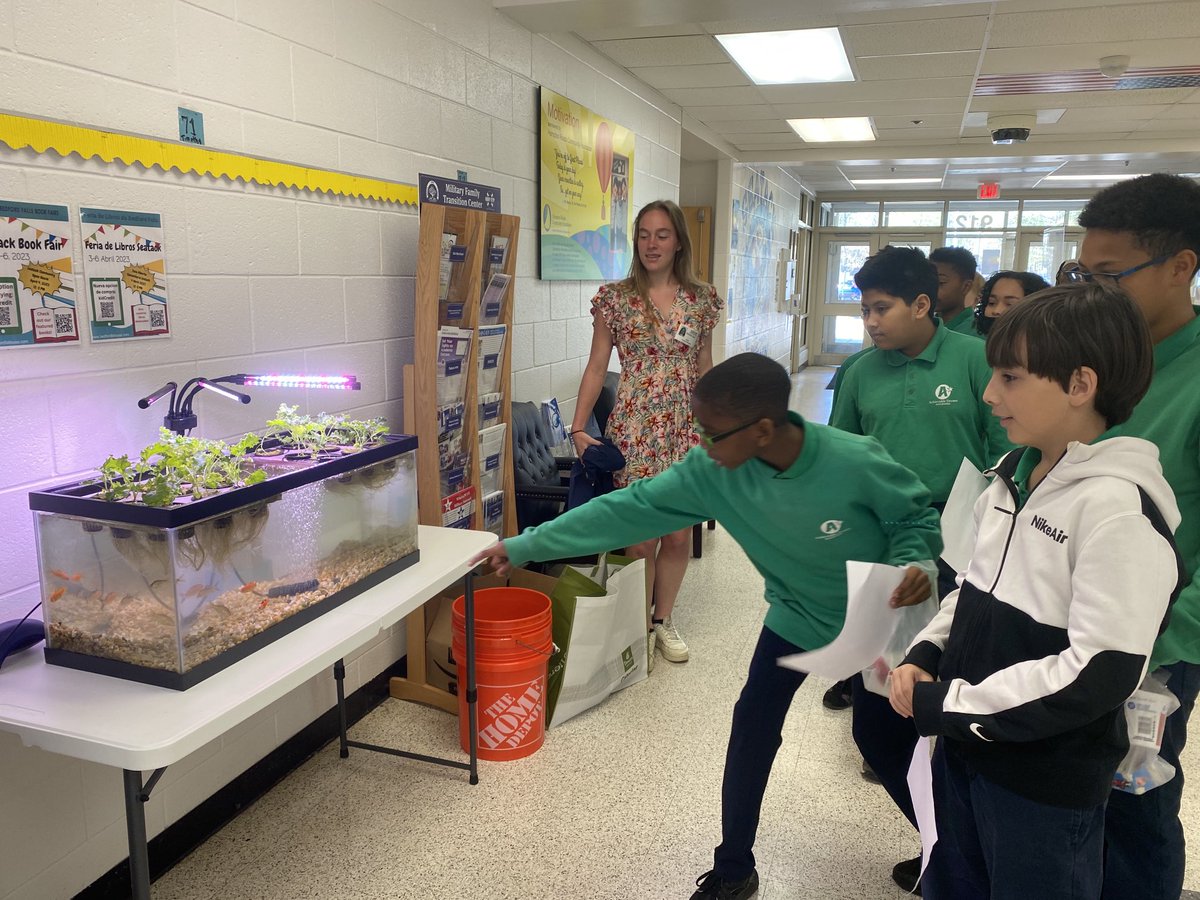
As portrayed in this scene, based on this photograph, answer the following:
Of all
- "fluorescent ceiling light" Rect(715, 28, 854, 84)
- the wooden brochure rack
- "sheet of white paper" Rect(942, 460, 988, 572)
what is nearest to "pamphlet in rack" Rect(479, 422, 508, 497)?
the wooden brochure rack

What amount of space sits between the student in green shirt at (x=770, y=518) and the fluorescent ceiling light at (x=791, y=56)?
322 centimetres

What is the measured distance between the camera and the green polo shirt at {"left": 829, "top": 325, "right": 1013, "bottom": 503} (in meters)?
2.22

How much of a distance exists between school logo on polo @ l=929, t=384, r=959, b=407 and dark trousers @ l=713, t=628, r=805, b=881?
836mm

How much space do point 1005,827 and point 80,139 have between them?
210 cm

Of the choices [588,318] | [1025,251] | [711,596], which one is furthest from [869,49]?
[1025,251]

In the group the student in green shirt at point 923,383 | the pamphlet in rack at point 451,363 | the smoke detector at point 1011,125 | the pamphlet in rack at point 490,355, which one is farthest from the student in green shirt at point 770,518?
the smoke detector at point 1011,125

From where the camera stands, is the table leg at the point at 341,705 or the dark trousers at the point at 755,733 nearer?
the dark trousers at the point at 755,733

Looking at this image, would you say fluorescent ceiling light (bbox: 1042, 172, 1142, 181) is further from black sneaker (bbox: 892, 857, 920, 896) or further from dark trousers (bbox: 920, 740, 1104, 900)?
dark trousers (bbox: 920, 740, 1104, 900)

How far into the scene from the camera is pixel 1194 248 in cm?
145

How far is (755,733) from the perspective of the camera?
180 cm

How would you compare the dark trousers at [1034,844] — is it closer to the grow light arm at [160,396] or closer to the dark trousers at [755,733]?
the dark trousers at [755,733]

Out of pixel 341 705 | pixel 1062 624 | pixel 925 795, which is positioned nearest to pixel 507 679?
pixel 341 705

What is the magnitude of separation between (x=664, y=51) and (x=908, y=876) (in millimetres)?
3956

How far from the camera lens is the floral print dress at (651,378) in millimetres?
3277
